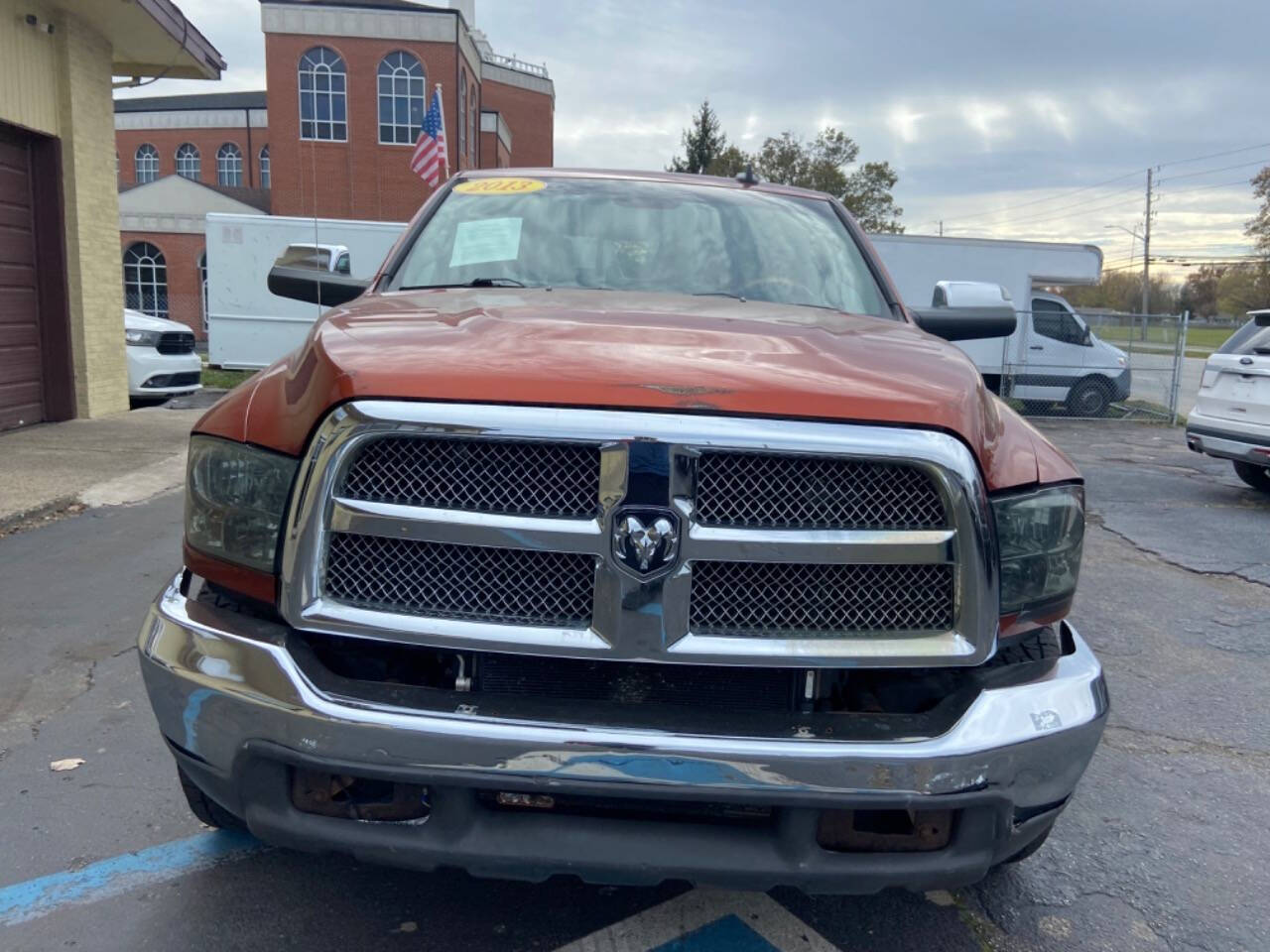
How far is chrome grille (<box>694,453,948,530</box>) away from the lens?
195 cm

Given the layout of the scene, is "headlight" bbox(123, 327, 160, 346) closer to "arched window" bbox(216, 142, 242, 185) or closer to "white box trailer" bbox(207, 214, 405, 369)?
"white box trailer" bbox(207, 214, 405, 369)

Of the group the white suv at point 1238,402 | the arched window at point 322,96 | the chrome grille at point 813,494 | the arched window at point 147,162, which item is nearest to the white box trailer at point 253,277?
the white suv at point 1238,402

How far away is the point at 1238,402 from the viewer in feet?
29.0

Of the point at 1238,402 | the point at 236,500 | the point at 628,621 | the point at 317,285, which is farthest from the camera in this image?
the point at 1238,402

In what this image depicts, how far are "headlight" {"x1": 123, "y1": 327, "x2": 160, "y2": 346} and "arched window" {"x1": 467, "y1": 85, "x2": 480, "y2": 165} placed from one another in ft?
101

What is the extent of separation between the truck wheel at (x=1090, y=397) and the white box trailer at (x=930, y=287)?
0.02 metres

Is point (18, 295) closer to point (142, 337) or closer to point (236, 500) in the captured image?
point (142, 337)

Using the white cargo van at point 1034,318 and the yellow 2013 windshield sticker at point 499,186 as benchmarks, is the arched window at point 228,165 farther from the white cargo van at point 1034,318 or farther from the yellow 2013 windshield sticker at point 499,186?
the yellow 2013 windshield sticker at point 499,186

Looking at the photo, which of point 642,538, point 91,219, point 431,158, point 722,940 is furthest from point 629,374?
point 431,158

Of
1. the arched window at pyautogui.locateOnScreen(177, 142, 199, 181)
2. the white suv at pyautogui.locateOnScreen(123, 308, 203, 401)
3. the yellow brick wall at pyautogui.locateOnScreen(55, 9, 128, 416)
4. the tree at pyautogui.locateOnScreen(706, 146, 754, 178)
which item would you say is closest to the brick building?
the tree at pyautogui.locateOnScreen(706, 146, 754, 178)

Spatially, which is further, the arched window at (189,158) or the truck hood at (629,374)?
the arched window at (189,158)

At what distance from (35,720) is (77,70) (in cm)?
938

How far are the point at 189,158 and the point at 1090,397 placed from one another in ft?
183

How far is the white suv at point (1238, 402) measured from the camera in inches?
339
